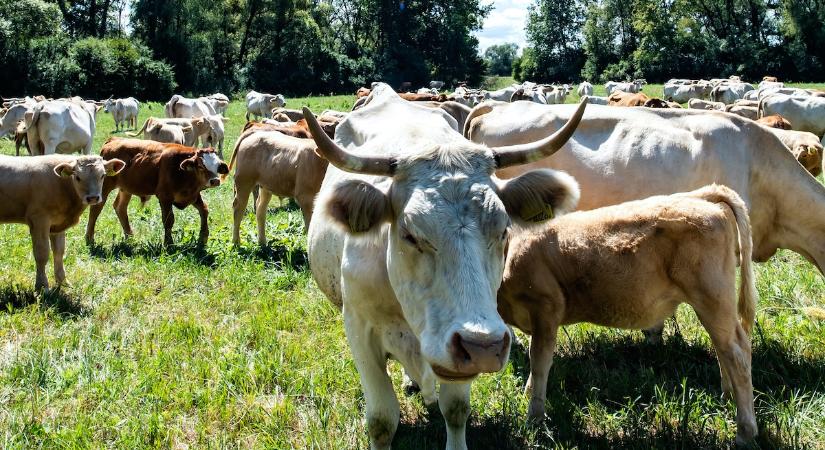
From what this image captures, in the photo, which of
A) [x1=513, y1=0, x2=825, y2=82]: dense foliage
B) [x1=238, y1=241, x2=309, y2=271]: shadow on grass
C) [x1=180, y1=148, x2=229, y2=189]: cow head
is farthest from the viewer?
[x1=513, y1=0, x2=825, y2=82]: dense foliage

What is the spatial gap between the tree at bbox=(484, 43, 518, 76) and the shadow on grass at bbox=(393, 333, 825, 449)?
74.2m

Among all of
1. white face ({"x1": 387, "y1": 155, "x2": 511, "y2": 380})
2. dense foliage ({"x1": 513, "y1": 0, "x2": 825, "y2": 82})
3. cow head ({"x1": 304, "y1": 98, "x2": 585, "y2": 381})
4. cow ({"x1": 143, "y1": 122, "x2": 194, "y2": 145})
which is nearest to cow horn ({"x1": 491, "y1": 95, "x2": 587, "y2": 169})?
cow head ({"x1": 304, "y1": 98, "x2": 585, "y2": 381})

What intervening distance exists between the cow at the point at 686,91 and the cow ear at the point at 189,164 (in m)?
36.3

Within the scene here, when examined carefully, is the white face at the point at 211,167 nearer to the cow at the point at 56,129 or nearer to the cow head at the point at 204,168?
the cow head at the point at 204,168

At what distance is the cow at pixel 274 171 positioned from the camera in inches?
357

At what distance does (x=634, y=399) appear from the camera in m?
4.55

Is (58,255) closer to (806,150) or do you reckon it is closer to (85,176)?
(85,176)

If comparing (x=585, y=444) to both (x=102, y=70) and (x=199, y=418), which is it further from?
(x=102, y=70)

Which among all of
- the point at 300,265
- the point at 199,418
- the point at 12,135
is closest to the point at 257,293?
the point at 300,265

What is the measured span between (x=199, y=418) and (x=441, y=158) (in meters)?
2.57

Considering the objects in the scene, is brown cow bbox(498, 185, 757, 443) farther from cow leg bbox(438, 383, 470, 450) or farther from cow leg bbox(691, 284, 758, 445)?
cow leg bbox(438, 383, 470, 450)

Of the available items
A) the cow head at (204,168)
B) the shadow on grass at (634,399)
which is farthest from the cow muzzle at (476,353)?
the cow head at (204,168)

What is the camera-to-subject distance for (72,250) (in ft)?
28.9

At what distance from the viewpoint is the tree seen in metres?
105
